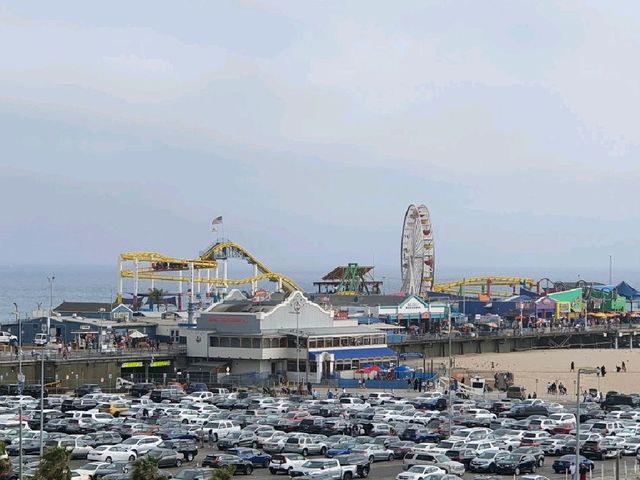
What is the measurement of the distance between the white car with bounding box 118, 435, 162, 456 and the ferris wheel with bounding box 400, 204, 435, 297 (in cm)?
7972

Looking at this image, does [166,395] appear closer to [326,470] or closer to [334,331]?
[334,331]

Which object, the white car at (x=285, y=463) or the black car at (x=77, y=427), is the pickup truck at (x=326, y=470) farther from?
the black car at (x=77, y=427)

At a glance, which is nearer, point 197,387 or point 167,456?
point 167,456

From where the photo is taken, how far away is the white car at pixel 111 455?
4306 centimetres

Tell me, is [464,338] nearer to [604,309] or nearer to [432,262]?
[432,262]

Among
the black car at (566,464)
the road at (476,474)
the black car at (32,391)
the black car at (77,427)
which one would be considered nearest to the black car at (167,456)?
the road at (476,474)

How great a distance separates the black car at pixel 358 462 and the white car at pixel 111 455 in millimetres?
7182

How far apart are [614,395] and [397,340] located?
3179 cm

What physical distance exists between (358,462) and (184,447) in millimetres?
6732

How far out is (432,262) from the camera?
124500 mm

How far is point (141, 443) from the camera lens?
4469cm

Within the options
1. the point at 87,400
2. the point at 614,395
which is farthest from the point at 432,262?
the point at 87,400

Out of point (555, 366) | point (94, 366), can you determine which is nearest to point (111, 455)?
point (94, 366)

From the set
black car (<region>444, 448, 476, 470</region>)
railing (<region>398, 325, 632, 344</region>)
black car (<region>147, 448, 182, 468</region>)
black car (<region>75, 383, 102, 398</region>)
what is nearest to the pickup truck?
black car (<region>147, 448, 182, 468</region>)
